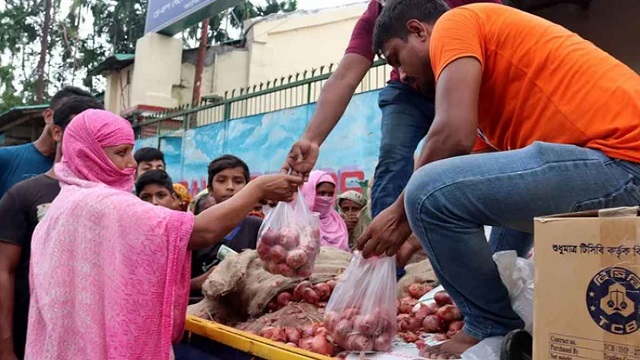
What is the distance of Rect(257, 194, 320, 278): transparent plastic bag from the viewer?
2.71 m

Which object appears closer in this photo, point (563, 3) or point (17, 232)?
point (17, 232)

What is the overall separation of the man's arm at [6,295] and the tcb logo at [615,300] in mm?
2290

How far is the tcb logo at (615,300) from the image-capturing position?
1.25m

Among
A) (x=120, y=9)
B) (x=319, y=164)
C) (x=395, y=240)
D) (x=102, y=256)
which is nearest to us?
(x=395, y=240)

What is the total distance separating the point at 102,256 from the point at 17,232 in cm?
62

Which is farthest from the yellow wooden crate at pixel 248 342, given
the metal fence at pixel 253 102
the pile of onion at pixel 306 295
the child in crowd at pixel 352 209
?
the metal fence at pixel 253 102

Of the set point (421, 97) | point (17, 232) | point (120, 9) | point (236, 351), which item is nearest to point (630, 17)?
point (421, 97)

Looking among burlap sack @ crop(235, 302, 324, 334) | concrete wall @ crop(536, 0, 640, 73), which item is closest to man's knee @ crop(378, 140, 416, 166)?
burlap sack @ crop(235, 302, 324, 334)

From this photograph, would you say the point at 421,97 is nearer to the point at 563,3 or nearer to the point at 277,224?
the point at 277,224

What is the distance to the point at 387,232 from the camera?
6.89ft

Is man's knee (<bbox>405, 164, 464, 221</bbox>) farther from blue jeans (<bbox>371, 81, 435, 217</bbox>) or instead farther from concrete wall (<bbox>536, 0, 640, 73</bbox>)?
concrete wall (<bbox>536, 0, 640, 73</bbox>)

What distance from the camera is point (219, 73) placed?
16.8m

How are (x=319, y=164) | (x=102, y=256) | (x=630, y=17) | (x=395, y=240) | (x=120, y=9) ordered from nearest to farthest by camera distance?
(x=395, y=240)
(x=102, y=256)
(x=630, y=17)
(x=319, y=164)
(x=120, y=9)

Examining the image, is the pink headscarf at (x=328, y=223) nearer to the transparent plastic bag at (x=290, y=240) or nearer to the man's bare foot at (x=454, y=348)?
the transparent plastic bag at (x=290, y=240)
